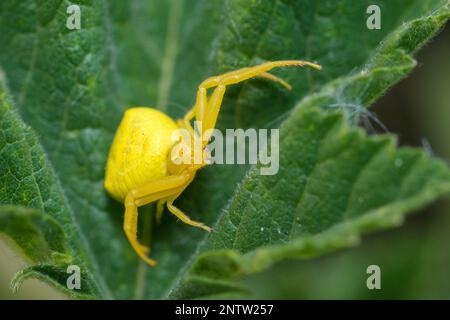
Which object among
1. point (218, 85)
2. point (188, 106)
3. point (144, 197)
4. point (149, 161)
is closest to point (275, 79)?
point (218, 85)

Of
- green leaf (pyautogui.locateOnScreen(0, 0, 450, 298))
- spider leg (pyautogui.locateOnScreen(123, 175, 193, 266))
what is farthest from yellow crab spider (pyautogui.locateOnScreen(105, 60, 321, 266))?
green leaf (pyautogui.locateOnScreen(0, 0, 450, 298))

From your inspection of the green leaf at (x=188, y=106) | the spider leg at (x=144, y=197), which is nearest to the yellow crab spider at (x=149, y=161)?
the spider leg at (x=144, y=197)

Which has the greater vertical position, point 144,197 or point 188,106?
point 188,106

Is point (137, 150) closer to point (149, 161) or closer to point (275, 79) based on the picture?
point (149, 161)

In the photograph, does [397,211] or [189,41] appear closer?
[397,211]

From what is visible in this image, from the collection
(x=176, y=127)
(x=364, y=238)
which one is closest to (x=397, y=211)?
(x=176, y=127)

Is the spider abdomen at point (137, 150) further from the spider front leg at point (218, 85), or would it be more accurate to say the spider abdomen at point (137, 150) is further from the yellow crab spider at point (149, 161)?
the spider front leg at point (218, 85)

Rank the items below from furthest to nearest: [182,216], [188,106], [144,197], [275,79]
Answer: [188,106] < [144,197] < [182,216] < [275,79]

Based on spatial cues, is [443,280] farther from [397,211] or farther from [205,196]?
[397,211]
